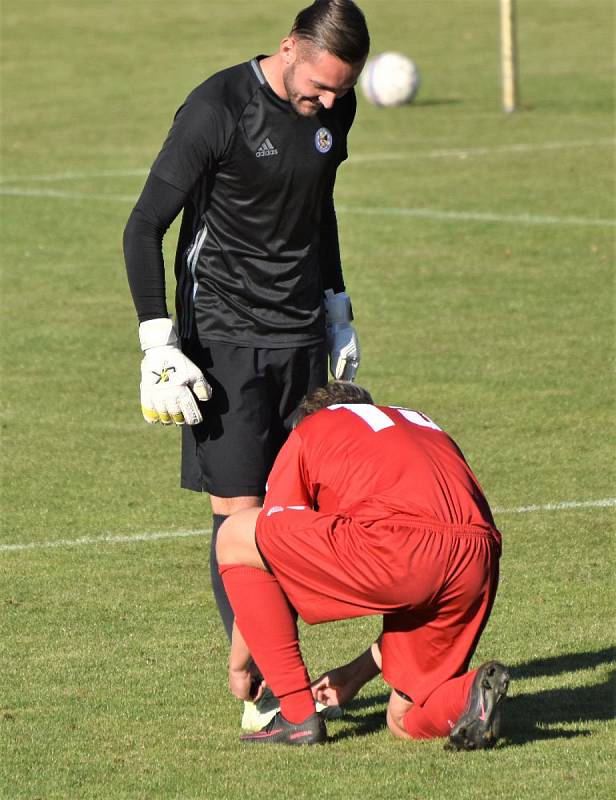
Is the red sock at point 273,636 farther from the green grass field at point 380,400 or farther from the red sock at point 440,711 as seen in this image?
the red sock at point 440,711

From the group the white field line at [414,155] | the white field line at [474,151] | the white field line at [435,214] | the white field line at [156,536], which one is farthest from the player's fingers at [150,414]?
the white field line at [474,151]

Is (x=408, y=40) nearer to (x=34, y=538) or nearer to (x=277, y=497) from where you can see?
(x=34, y=538)

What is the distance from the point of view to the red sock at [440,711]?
17.6 feet

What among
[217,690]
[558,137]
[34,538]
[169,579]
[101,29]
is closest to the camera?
[217,690]

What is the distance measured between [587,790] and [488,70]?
24193 mm

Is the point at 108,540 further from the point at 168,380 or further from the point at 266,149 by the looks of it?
the point at 266,149

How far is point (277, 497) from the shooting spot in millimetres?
5496

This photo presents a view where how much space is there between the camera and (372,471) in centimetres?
539

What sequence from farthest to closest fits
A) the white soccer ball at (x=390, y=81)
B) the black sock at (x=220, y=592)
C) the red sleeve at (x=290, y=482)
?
1. the white soccer ball at (x=390, y=81)
2. the black sock at (x=220, y=592)
3. the red sleeve at (x=290, y=482)

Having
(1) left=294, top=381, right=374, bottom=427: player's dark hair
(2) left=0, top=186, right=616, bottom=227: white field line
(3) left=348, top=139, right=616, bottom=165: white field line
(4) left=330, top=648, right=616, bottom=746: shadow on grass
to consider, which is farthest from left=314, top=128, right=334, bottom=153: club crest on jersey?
(3) left=348, top=139, right=616, bottom=165: white field line

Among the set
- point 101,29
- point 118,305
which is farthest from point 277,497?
point 101,29

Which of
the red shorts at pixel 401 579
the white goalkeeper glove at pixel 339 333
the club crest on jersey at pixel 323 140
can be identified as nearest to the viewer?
the red shorts at pixel 401 579

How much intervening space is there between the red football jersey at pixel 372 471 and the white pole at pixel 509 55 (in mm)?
17484

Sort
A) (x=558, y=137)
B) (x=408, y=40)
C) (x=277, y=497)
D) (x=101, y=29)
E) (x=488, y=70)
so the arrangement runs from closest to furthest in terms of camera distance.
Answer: (x=277, y=497), (x=558, y=137), (x=488, y=70), (x=408, y=40), (x=101, y=29)
